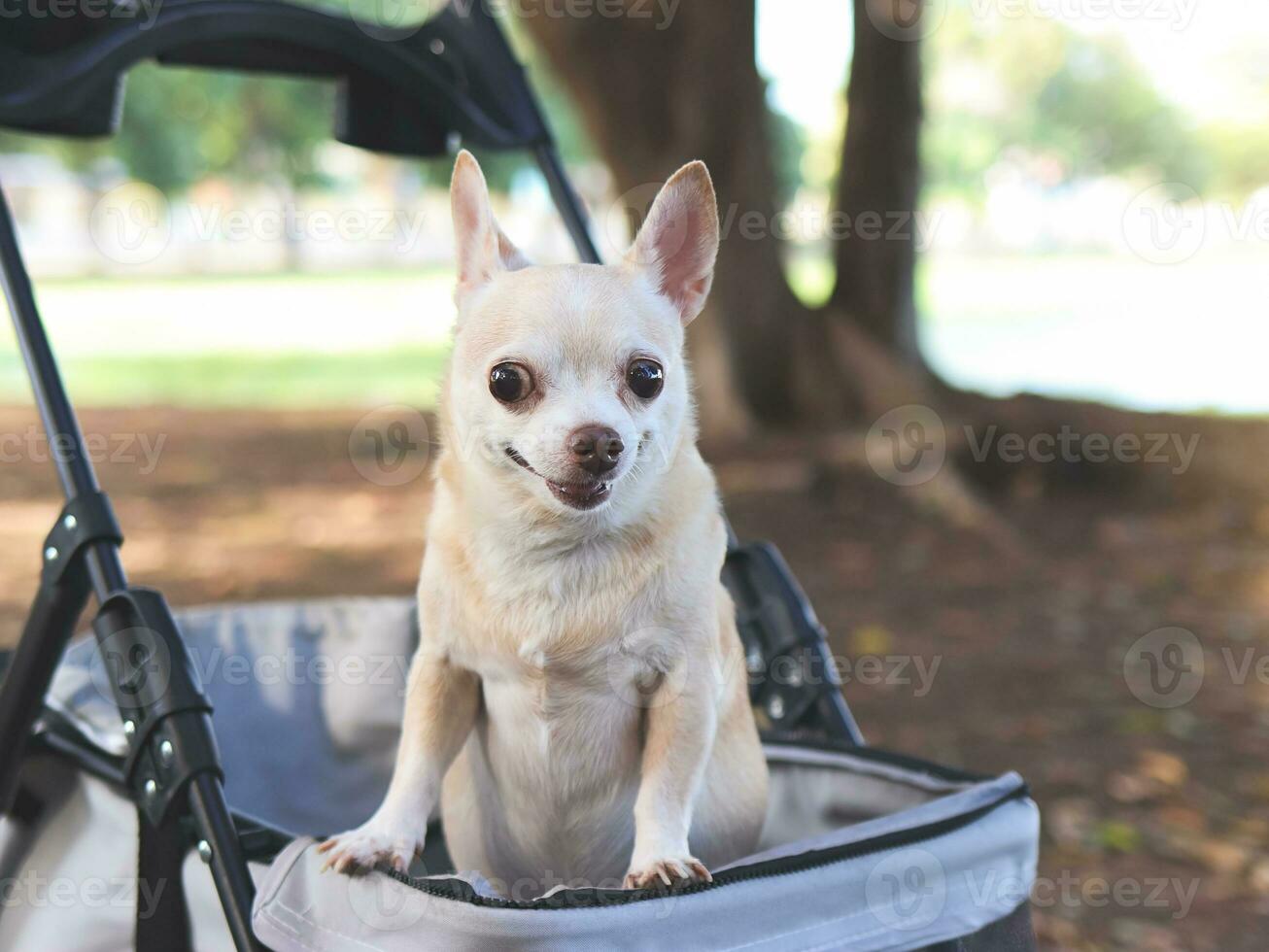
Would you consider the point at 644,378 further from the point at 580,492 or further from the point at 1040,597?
the point at 1040,597

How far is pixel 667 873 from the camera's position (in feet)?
4.60

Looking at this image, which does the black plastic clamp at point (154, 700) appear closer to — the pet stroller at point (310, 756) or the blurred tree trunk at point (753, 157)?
the pet stroller at point (310, 756)

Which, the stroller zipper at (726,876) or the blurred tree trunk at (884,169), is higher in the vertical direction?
the blurred tree trunk at (884,169)

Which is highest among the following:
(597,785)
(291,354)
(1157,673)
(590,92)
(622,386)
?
(590,92)

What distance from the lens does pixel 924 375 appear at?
567cm

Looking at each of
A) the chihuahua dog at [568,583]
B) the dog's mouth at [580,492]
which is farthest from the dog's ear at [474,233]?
the dog's mouth at [580,492]

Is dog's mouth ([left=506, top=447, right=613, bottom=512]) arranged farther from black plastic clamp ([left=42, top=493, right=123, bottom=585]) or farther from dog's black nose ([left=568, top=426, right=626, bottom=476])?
black plastic clamp ([left=42, top=493, right=123, bottom=585])

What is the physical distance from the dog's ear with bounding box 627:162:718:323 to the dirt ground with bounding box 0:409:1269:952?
6.30 ft

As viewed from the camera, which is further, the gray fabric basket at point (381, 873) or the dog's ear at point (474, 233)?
the dog's ear at point (474, 233)

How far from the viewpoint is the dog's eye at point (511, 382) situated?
4.53 ft

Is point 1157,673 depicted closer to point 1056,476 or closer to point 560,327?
point 1056,476

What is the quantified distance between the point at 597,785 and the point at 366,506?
5.28 meters

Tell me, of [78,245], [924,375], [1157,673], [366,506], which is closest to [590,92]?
[924,375]

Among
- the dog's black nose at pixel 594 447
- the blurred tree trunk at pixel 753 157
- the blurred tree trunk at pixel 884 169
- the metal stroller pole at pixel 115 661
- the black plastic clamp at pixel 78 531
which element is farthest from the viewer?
the blurred tree trunk at pixel 884 169
